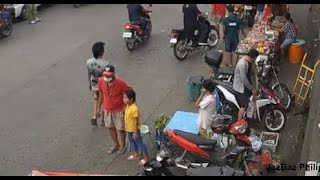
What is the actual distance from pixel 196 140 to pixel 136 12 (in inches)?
261

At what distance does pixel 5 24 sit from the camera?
48.8 ft

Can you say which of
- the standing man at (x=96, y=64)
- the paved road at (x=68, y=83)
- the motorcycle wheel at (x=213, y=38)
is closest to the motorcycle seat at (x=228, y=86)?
the paved road at (x=68, y=83)

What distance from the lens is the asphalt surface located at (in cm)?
860

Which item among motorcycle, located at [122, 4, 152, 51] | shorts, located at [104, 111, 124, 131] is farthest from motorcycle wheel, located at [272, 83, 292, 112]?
motorcycle, located at [122, 4, 152, 51]

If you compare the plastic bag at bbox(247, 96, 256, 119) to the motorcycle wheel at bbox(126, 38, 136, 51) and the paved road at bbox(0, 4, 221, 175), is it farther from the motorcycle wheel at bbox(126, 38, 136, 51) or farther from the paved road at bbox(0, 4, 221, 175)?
the motorcycle wheel at bbox(126, 38, 136, 51)

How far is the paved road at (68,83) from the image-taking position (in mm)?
8625

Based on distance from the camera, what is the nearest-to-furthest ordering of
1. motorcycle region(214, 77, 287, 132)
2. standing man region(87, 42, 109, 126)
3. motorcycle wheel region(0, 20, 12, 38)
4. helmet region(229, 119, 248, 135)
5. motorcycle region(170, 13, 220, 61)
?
helmet region(229, 119, 248, 135)
standing man region(87, 42, 109, 126)
motorcycle region(214, 77, 287, 132)
motorcycle region(170, 13, 220, 61)
motorcycle wheel region(0, 20, 12, 38)

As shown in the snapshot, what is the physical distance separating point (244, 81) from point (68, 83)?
4494mm

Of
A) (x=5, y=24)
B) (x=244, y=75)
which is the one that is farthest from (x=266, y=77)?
(x=5, y=24)

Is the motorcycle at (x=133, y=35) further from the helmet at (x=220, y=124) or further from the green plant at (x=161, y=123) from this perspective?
the helmet at (x=220, y=124)

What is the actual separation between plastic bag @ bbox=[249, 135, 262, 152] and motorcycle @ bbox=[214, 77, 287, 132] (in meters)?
0.84

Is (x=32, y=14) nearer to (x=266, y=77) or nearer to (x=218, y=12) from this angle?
(x=218, y=12)

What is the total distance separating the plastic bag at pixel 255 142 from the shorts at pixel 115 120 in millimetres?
2112

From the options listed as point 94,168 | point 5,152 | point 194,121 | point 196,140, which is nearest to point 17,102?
point 5,152
